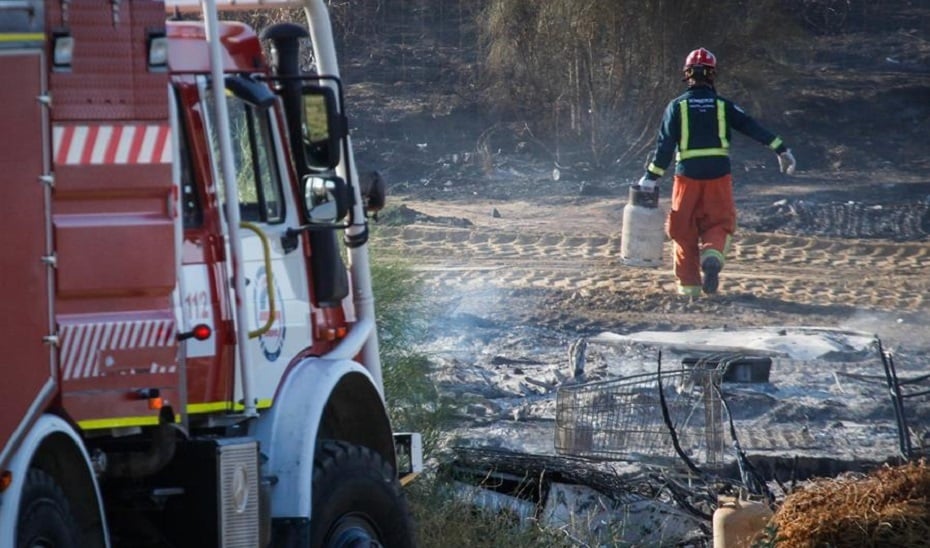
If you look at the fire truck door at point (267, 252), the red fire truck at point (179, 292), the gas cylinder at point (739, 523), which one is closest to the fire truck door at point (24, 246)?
the red fire truck at point (179, 292)

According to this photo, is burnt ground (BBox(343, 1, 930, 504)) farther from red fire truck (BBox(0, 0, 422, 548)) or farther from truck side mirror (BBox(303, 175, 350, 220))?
truck side mirror (BBox(303, 175, 350, 220))

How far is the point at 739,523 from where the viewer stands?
21.3 ft

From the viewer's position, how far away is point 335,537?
504cm

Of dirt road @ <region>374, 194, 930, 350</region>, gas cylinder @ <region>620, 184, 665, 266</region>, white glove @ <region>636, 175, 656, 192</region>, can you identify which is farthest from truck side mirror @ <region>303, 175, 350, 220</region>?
gas cylinder @ <region>620, 184, 665, 266</region>

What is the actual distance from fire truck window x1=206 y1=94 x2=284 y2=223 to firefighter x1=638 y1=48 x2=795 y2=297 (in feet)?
25.8

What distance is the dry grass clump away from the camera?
19.3ft

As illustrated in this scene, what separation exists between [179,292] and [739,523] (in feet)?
10.2

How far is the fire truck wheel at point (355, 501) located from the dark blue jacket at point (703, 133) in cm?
761

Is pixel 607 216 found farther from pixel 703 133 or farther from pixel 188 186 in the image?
pixel 188 186

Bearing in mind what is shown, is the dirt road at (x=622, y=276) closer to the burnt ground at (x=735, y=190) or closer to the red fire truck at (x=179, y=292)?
the burnt ground at (x=735, y=190)

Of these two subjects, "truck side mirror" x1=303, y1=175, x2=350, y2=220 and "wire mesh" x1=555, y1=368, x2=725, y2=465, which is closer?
"truck side mirror" x1=303, y1=175, x2=350, y2=220

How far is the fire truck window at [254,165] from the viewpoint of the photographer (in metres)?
4.93

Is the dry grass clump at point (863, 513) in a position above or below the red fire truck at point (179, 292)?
below

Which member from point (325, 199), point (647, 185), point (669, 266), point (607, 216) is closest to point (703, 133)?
point (647, 185)
